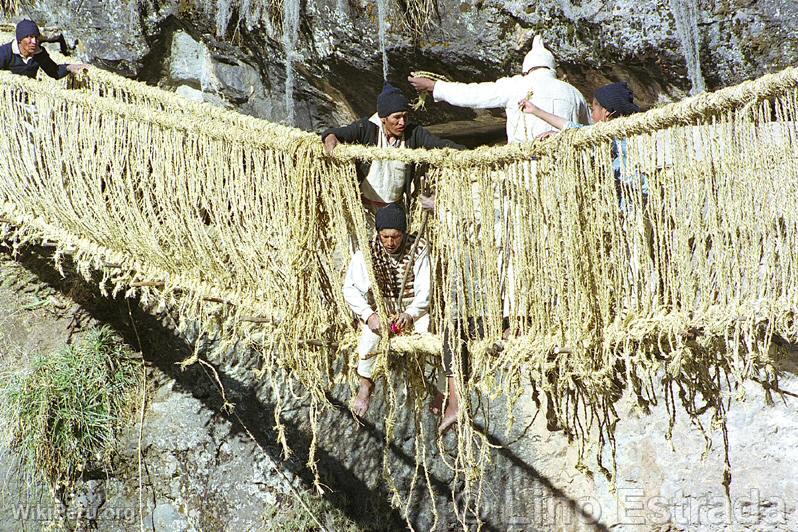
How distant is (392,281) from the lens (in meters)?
3.89

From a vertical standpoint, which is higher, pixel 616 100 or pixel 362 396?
pixel 616 100

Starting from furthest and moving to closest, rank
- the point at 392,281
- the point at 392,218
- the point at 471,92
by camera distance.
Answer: the point at 471,92 → the point at 392,281 → the point at 392,218

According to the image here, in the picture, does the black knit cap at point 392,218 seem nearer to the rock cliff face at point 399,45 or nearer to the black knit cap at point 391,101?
the black knit cap at point 391,101

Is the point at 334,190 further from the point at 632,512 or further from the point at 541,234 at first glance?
the point at 632,512

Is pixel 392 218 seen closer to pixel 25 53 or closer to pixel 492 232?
pixel 492 232

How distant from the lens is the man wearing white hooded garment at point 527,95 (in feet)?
13.5

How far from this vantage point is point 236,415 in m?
6.47

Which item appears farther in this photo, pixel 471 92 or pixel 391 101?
pixel 471 92

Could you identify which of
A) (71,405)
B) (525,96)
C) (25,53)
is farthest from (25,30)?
(525,96)

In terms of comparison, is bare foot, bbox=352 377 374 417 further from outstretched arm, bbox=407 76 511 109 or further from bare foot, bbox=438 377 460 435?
outstretched arm, bbox=407 76 511 109

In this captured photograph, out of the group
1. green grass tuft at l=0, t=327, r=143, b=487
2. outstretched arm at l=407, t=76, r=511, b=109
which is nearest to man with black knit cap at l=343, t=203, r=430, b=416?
outstretched arm at l=407, t=76, r=511, b=109

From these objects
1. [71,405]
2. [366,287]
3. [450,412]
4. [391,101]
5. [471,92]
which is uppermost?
[471,92]

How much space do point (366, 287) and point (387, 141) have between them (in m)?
0.59

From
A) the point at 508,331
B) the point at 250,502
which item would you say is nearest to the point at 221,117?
the point at 508,331
